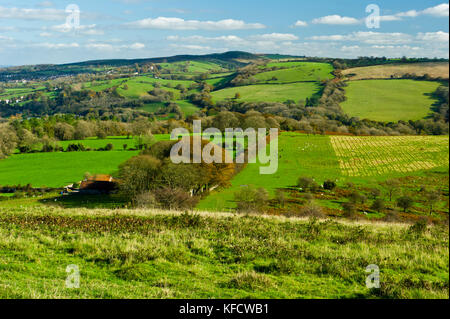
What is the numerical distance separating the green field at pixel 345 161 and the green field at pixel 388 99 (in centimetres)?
1271

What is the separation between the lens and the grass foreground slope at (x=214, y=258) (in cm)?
694

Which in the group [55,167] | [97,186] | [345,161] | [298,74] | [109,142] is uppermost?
[298,74]

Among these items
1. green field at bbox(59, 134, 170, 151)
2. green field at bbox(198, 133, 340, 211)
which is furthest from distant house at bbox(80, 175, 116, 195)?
green field at bbox(59, 134, 170, 151)

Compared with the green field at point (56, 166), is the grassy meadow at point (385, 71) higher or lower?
higher

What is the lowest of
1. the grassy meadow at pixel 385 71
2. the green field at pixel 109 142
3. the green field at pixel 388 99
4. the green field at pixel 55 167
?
the green field at pixel 55 167

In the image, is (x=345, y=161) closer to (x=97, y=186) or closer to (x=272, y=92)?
(x=97, y=186)

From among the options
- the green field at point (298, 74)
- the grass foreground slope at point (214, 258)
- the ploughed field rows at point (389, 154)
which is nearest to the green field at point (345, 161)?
the ploughed field rows at point (389, 154)

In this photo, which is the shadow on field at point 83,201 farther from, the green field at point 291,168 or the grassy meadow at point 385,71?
the grassy meadow at point 385,71

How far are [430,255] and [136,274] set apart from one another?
8.59 metres

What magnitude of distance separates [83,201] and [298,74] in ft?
507

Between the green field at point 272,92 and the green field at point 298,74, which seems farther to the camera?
the green field at point 298,74

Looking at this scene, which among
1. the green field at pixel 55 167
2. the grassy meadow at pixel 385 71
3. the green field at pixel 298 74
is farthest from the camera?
the green field at pixel 298 74

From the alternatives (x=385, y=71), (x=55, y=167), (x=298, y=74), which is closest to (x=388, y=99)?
(x=385, y=71)

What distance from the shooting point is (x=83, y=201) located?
4834 cm
